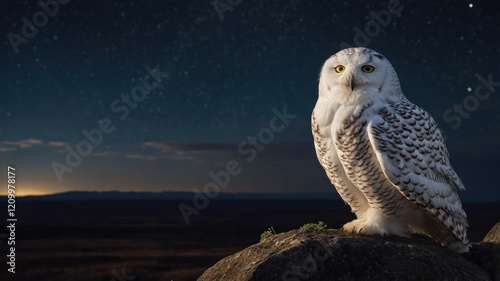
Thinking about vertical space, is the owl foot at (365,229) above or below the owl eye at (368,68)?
below

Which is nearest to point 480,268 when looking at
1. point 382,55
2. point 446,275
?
point 446,275

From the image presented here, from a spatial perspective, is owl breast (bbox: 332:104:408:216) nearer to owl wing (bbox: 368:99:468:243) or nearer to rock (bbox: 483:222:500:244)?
owl wing (bbox: 368:99:468:243)

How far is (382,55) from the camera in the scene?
6238 mm

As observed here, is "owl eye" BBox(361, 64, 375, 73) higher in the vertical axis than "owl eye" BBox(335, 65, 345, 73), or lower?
lower

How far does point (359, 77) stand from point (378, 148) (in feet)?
2.42

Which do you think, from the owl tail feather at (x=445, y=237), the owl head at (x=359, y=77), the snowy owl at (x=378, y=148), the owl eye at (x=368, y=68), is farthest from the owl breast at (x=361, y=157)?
the owl tail feather at (x=445, y=237)

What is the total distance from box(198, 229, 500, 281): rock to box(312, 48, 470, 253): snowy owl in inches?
11.6

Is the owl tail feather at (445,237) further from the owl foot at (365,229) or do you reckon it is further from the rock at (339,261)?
the owl foot at (365,229)

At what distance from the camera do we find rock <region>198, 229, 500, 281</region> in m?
6.06

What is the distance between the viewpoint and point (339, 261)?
241 inches

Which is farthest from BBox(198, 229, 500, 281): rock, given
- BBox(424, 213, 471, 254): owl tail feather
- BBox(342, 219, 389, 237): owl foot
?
BBox(424, 213, 471, 254): owl tail feather

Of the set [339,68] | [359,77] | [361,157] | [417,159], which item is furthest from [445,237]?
[339,68]

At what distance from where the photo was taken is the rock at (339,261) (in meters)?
6.06

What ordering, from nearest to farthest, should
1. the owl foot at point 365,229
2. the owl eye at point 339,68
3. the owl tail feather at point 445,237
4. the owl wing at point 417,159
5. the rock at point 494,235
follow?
the owl wing at point 417,159, the owl eye at point 339,68, the owl foot at point 365,229, the owl tail feather at point 445,237, the rock at point 494,235
